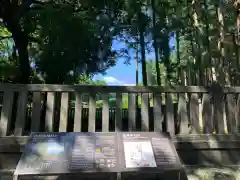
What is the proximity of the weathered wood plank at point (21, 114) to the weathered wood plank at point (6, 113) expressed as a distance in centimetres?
12

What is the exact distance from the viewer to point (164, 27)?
264 inches

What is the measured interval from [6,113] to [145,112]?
1991 millimetres

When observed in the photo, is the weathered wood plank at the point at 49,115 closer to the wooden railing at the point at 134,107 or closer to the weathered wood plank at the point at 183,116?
the wooden railing at the point at 134,107

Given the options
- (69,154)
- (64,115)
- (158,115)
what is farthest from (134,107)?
(69,154)

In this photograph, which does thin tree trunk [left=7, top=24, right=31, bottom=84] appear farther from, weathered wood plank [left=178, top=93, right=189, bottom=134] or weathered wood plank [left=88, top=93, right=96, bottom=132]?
weathered wood plank [left=178, top=93, right=189, bottom=134]

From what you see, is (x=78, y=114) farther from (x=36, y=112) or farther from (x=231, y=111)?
(x=231, y=111)

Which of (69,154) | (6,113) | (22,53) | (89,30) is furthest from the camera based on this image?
(22,53)

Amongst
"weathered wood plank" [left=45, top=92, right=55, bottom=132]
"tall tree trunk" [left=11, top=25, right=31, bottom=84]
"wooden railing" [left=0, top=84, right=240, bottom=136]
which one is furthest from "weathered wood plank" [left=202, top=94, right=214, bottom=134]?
"tall tree trunk" [left=11, top=25, right=31, bottom=84]

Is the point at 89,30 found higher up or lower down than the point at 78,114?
higher up

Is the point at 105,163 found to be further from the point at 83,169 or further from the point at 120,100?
the point at 120,100

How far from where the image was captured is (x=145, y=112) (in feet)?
10.5

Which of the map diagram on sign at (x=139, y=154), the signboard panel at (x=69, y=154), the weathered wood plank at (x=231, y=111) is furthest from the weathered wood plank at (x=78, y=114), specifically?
the weathered wood plank at (x=231, y=111)

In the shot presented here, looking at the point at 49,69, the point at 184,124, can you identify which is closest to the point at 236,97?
the point at 184,124

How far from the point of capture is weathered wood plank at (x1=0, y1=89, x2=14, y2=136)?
2986mm
